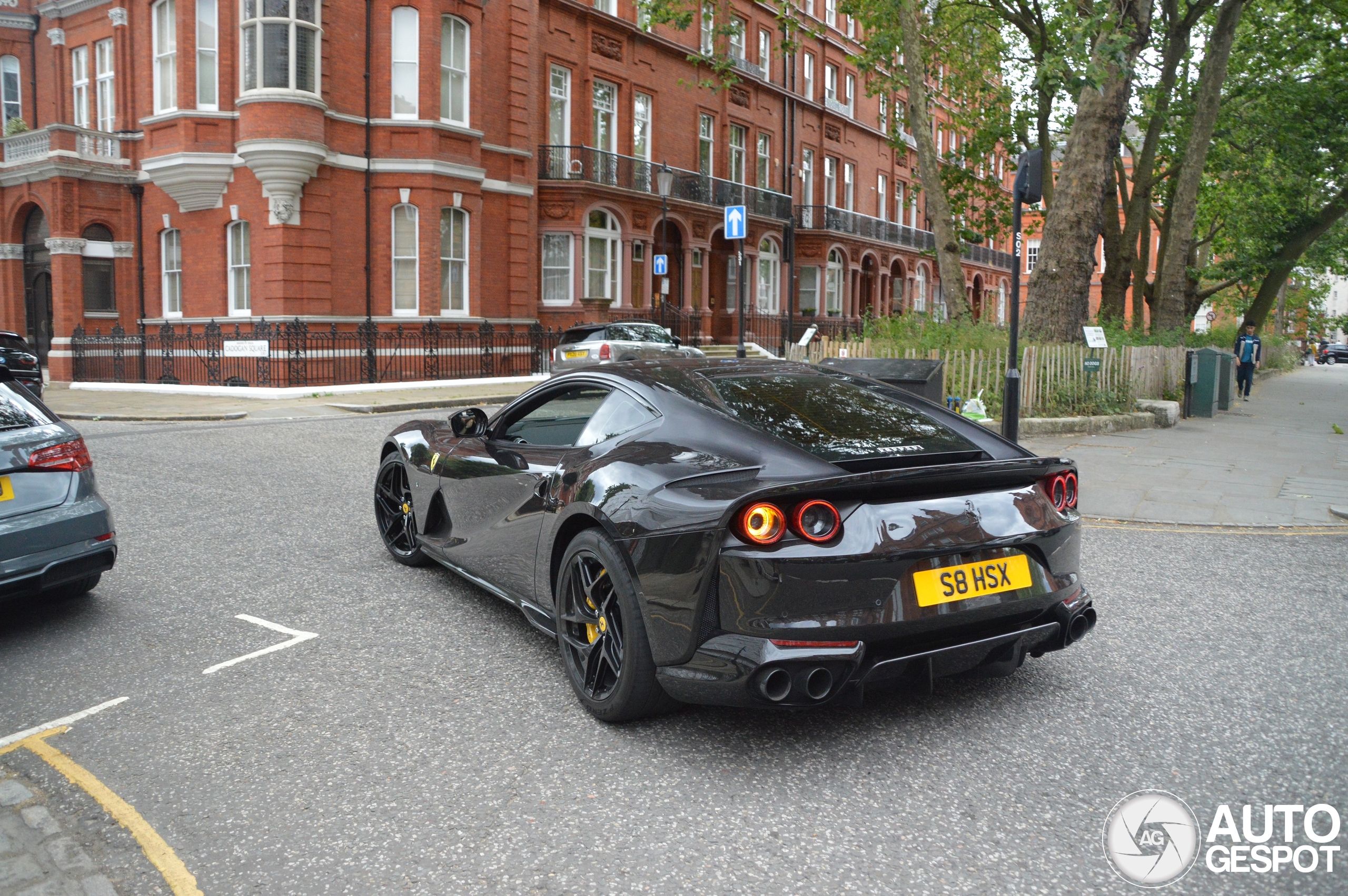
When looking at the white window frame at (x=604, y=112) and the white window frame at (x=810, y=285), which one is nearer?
the white window frame at (x=604, y=112)

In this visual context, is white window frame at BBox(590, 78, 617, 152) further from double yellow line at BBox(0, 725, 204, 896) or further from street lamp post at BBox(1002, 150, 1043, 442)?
double yellow line at BBox(0, 725, 204, 896)

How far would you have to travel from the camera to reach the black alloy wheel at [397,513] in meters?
6.27

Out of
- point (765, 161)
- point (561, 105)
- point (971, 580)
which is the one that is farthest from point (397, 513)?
point (765, 161)

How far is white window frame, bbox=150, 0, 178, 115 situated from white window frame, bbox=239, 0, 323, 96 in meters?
2.44

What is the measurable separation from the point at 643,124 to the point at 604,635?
30.5 meters

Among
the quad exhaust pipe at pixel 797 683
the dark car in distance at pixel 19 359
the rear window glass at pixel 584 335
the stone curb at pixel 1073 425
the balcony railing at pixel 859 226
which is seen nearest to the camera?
the quad exhaust pipe at pixel 797 683

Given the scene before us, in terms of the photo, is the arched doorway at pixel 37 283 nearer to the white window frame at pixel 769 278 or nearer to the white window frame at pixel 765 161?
the white window frame at pixel 769 278

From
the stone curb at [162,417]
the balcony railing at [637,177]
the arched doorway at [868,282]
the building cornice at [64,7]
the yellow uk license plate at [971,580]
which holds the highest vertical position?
the building cornice at [64,7]

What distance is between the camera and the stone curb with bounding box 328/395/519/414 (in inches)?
698

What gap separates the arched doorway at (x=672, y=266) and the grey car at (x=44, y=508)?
27018mm

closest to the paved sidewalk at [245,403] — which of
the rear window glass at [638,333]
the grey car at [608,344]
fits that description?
the grey car at [608,344]

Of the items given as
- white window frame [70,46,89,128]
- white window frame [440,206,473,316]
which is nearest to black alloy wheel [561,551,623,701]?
white window frame [440,206,473,316]

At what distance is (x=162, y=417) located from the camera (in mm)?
16297

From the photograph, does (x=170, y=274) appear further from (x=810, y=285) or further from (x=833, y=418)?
(x=833, y=418)
